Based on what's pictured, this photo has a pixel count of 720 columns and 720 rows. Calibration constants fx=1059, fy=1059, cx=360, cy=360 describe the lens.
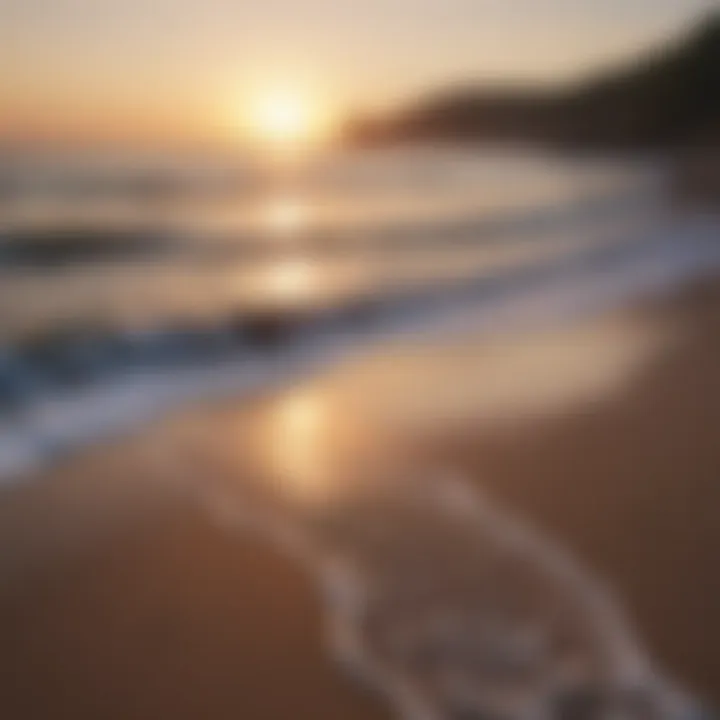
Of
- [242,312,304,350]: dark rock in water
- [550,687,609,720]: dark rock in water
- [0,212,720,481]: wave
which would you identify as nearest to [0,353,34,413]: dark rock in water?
[0,212,720,481]: wave

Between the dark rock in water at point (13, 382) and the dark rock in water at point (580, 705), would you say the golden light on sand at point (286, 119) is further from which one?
the dark rock in water at point (580, 705)

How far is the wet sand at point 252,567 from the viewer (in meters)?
0.28

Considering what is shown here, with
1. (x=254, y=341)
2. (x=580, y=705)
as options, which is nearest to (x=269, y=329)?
(x=254, y=341)

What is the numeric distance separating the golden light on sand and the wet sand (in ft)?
0.56

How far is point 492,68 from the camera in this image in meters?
0.59

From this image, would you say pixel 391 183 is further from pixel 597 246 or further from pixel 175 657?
pixel 175 657

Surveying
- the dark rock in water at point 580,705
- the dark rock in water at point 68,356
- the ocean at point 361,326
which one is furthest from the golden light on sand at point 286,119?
the dark rock in water at point 580,705

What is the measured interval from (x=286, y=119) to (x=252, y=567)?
285 mm

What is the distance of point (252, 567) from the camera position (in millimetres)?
327

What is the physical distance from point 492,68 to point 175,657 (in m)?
0.41

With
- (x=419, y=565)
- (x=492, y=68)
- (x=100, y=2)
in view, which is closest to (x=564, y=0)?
(x=492, y=68)

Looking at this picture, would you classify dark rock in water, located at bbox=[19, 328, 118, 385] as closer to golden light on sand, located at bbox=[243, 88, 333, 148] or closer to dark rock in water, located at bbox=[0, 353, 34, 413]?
dark rock in water, located at bbox=[0, 353, 34, 413]

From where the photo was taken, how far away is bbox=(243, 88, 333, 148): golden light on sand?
527mm

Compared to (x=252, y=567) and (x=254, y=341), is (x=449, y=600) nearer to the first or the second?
(x=252, y=567)
